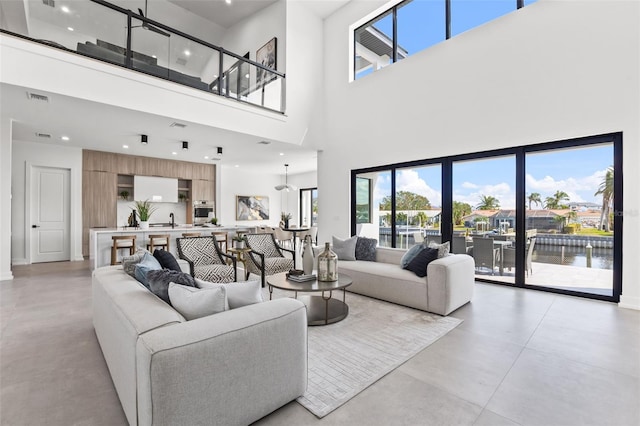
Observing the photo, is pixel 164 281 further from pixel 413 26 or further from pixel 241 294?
pixel 413 26

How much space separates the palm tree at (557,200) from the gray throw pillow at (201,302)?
489 centimetres

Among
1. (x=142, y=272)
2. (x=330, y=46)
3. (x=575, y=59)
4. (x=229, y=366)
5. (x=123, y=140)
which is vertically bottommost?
(x=229, y=366)

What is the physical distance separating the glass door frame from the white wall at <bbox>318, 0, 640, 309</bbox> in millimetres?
87

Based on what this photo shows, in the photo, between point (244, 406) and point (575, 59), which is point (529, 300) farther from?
point (244, 406)

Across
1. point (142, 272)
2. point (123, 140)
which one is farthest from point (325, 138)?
point (142, 272)

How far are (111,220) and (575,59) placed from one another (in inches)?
400

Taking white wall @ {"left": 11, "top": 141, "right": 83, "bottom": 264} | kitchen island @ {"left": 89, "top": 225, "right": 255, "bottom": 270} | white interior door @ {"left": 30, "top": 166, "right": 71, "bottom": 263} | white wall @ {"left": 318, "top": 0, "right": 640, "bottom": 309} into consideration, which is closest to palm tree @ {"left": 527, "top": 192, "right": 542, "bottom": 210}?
white wall @ {"left": 318, "top": 0, "right": 640, "bottom": 309}

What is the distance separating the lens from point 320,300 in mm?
3781

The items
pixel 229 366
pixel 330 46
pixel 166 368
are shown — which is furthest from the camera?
pixel 330 46

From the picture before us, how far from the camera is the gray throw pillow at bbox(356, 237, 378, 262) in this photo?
15.7ft

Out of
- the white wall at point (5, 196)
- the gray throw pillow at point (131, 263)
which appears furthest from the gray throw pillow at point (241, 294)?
the white wall at point (5, 196)

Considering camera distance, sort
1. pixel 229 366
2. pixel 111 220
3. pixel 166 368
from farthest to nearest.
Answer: pixel 111 220 → pixel 229 366 → pixel 166 368

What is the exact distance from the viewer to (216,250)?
488 cm

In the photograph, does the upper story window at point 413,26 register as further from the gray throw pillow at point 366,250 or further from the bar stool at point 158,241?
the bar stool at point 158,241
